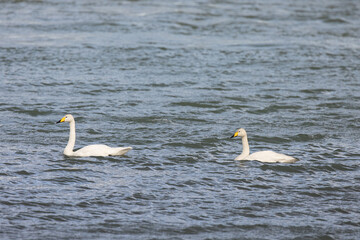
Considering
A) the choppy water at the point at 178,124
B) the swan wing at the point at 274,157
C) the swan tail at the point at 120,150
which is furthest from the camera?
the swan tail at the point at 120,150

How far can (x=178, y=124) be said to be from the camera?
54.1 ft

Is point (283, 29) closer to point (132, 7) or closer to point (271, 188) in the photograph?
point (132, 7)

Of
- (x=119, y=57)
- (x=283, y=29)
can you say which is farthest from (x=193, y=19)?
(x=119, y=57)

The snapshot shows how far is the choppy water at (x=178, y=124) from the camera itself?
10039 millimetres

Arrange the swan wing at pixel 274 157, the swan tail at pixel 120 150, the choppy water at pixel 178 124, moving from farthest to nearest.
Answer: the swan tail at pixel 120 150 → the swan wing at pixel 274 157 → the choppy water at pixel 178 124

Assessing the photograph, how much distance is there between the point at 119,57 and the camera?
25.2 m

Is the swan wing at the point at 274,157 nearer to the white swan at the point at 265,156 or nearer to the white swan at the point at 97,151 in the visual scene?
the white swan at the point at 265,156

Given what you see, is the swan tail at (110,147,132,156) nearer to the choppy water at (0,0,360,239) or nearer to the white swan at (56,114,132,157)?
the white swan at (56,114,132,157)

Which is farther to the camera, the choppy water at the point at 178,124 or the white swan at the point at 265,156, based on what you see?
the white swan at the point at 265,156

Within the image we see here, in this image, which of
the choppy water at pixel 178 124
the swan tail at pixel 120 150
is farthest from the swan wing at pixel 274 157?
the swan tail at pixel 120 150

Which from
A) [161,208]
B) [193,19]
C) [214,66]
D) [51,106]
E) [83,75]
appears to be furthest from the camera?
[193,19]

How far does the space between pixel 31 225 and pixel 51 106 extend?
8.75 meters

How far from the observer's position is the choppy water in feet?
32.9

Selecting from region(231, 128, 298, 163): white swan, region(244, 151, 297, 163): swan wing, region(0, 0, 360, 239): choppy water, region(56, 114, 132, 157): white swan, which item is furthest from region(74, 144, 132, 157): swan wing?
region(244, 151, 297, 163): swan wing
